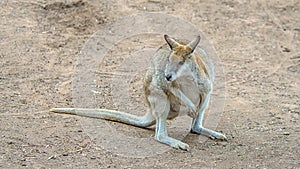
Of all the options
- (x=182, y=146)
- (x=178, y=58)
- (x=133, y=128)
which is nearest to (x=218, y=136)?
(x=182, y=146)

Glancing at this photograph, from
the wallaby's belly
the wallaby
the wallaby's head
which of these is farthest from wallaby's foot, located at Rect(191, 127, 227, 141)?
the wallaby's head

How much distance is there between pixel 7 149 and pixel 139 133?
1056 millimetres

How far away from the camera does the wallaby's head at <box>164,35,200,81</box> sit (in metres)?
Result: 4.33

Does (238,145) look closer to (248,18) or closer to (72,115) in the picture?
(72,115)

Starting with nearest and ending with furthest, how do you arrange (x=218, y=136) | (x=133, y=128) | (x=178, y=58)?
(x=178, y=58) < (x=218, y=136) < (x=133, y=128)

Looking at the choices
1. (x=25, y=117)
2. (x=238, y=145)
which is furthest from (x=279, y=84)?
(x=25, y=117)

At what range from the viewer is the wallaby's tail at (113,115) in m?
4.91

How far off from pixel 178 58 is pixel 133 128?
84 cm

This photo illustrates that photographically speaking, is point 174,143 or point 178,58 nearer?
point 178,58

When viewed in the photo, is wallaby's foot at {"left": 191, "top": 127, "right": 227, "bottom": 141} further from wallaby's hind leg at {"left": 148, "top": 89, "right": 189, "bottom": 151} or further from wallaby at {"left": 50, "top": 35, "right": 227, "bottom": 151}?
wallaby's hind leg at {"left": 148, "top": 89, "right": 189, "bottom": 151}

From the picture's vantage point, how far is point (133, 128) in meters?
4.92

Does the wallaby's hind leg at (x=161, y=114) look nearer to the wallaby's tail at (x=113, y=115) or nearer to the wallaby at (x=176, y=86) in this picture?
the wallaby at (x=176, y=86)

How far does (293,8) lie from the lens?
8359 mm

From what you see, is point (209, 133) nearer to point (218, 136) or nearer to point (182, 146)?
point (218, 136)
